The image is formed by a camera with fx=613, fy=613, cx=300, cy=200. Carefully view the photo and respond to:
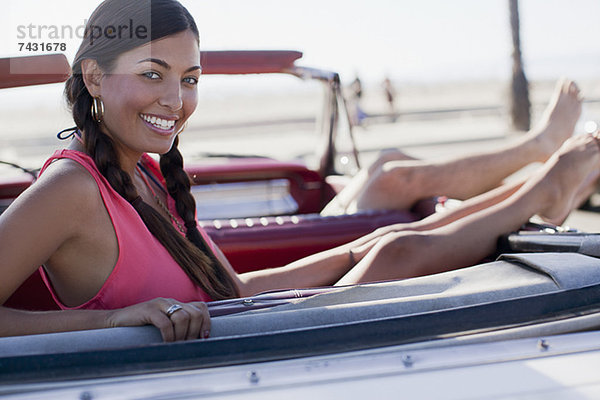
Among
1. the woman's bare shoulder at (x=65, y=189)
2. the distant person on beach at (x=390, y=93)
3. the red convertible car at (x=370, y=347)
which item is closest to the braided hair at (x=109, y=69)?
the woman's bare shoulder at (x=65, y=189)

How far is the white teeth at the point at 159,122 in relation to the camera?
167 centimetres

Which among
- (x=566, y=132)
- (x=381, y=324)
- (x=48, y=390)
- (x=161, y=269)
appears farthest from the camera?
(x=566, y=132)

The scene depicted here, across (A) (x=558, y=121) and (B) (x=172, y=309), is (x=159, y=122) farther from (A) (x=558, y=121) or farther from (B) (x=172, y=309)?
(A) (x=558, y=121)

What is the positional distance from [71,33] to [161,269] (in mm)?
1153

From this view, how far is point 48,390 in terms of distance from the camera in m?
1.11

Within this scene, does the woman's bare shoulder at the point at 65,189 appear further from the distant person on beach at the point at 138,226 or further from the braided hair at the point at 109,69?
the braided hair at the point at 109,69

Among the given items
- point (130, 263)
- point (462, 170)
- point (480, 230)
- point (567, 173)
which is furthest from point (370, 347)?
point (462, 170)

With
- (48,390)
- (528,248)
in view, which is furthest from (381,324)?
(528,248)

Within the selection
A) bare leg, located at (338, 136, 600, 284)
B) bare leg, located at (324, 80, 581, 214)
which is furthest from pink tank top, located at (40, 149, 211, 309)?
bare leg, located at (324, 80, 581, 214)

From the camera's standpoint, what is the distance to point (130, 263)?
1.56m

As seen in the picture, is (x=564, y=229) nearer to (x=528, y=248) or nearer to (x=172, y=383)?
(x=528, y=248)

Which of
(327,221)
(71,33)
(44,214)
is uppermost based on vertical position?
(71,33)

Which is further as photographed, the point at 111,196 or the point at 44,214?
the point at 111,196

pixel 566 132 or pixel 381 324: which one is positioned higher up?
pixel 566 132
